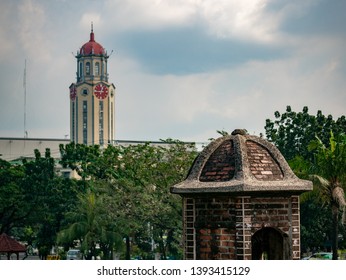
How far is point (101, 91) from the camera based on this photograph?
71.6 meters

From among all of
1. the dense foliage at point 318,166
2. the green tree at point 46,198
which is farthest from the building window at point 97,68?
the dense foliage at point 318,166

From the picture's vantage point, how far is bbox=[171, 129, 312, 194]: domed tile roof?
6.20 m

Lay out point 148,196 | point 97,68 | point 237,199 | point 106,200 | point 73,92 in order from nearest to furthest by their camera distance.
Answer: point 237,199
point 148,196
point 106,200
point 73,92
point 97,68

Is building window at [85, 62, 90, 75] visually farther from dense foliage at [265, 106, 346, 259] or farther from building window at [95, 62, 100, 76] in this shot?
dense foliage at [265, 106, 346, 259]

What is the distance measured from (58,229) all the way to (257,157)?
2692 cm

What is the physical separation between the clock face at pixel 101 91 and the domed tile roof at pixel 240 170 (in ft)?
213

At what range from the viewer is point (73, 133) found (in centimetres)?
7019

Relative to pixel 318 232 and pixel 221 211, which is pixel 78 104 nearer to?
pixel 318 232

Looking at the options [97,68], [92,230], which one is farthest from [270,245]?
[97,68]

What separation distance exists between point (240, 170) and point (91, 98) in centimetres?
6569

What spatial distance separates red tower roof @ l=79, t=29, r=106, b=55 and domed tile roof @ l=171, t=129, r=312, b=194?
64981mm

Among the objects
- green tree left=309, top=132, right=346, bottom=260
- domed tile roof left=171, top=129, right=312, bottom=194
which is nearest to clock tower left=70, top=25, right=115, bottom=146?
green tree left=309, top=132, right=346, bottom=260

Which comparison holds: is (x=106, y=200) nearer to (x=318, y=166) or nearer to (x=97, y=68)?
(x=318, y=166)
